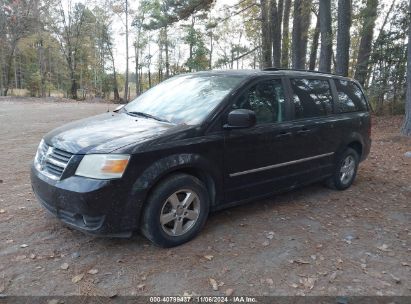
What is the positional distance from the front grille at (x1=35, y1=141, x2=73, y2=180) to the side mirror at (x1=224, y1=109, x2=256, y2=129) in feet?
5.45

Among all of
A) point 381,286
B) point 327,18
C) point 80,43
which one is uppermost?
point 80,43

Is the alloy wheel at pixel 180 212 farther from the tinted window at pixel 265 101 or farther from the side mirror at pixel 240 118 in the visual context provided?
the tinted window at pixel 265 101

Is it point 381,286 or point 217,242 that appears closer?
point 381,286

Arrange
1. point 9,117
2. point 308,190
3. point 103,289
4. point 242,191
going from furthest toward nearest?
point 9,117 < point 308,190 < point 242,191 < point 103,289

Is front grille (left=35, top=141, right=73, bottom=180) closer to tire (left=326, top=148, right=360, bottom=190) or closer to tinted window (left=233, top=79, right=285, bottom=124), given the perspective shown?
tinted window (left=233, top=79, right=285, bottom=124)

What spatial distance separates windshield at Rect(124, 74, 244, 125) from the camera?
4020 mm

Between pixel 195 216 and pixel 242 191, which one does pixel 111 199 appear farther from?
pixel 242 191

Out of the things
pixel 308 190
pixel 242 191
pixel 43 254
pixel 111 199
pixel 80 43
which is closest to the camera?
pixel 111 199

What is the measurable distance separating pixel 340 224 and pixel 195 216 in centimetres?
194

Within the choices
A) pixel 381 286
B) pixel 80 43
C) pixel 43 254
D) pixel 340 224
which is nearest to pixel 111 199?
pixel 43 254

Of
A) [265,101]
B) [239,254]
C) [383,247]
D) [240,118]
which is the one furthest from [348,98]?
[239,254]

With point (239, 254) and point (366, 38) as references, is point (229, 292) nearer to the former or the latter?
point (239, 254)

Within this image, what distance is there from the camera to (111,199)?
10.7 feet

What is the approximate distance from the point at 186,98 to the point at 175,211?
1431mm
